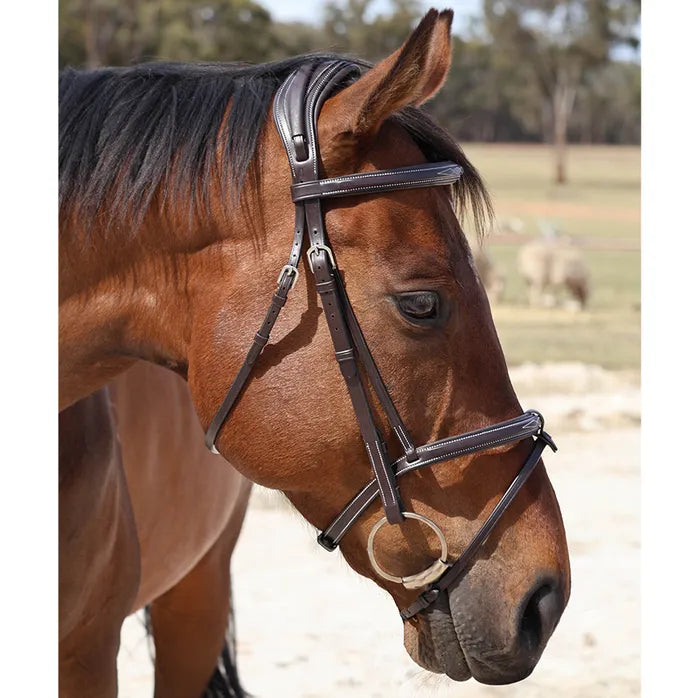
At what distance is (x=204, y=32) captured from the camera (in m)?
17.9

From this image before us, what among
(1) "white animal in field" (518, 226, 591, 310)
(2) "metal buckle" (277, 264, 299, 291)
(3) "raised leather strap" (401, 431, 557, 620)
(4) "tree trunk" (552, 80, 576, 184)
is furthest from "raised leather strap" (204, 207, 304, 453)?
(4) "tree trunk" (552, 80, 576, 184)

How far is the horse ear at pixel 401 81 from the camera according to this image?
1434mm

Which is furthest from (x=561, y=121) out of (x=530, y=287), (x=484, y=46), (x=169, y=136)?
(x=169, y=136)

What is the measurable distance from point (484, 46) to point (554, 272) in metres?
9.22

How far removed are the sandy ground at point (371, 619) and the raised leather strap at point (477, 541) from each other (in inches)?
44.6

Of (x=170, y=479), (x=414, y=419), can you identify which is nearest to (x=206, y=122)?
(x=414, y=419)

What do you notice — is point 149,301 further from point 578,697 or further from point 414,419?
point 578,697

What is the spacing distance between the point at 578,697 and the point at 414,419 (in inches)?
107

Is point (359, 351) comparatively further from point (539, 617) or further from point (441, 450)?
point (539, 617)

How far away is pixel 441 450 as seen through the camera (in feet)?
5.04

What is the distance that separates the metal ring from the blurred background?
0.21 m

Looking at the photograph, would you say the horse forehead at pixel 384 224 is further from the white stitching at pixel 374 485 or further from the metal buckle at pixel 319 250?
the white stitching at pixel 374 485

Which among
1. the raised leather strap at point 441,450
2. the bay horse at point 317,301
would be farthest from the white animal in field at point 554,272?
the raised leather strap at point 441,450
